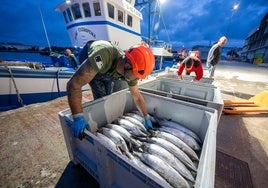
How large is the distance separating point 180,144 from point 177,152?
0.50ft

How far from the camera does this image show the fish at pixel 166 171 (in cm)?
111

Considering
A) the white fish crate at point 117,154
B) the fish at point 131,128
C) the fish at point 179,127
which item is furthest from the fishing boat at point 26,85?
the fish at point 179,127

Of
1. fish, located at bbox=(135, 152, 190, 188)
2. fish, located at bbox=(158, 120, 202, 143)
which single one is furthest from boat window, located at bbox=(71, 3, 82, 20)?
fish, located at bbox=(135, 152, 190, 188)

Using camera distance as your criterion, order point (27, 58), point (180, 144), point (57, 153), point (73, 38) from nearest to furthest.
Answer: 1. point (180, 144)
2. point (57, 153)
3. point (73, 38)
4. point (27, 58)

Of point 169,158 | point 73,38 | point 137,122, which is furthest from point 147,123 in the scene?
point 73,38

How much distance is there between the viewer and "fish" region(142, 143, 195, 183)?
119cm

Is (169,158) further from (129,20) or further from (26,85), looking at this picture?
(129,20)

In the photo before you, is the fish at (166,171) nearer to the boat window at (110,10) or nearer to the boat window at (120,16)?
the boat window at (110,10)

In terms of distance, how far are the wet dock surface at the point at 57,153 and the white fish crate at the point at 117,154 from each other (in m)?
0.34

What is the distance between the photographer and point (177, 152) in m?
1.38

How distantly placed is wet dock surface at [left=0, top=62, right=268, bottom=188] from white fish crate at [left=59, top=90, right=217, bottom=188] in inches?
13.5

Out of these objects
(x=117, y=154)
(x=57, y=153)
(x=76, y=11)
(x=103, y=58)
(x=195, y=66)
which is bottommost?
(x=57, y=153)

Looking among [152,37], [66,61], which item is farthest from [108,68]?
[152,37]

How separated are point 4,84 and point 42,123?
276 centimetres
